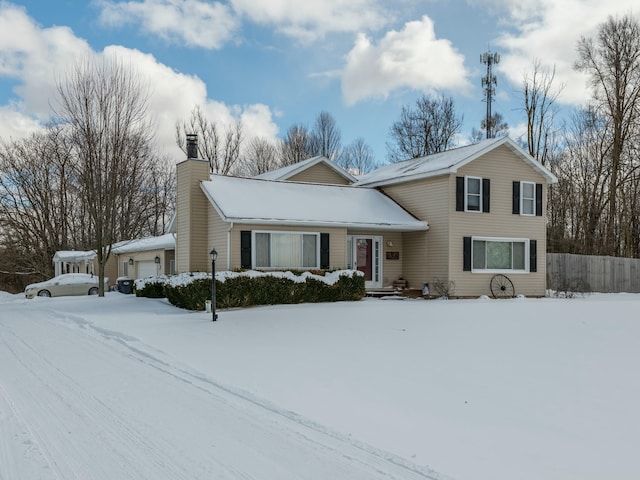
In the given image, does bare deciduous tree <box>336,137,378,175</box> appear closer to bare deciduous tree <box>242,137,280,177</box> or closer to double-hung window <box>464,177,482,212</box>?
bare deciduous tree <box>242,137,280,177</box>

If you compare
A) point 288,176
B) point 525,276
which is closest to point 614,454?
point 525,276

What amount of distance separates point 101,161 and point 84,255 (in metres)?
10.2

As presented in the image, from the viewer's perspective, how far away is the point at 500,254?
68.8ft

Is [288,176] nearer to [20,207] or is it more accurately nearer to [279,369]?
[279,369]

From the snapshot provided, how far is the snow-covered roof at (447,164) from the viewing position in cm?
1989

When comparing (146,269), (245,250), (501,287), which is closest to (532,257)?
(501,287)

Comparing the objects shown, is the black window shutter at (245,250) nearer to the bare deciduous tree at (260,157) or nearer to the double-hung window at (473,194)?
the double-hung window at (473,194)

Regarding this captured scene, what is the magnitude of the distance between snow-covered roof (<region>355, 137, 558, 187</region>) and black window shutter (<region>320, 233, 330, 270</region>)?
449cm

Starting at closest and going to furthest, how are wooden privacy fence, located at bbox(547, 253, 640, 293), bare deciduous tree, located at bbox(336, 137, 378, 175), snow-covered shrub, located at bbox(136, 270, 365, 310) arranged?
1. snow-covered shrub, located at bbox(136, 270, 365, 310)
2. wooden privacy fence, located at bbox(547, 253, 640, 293)
3. bare deciduous tree, located at bbox(336, 137, 378, 175)

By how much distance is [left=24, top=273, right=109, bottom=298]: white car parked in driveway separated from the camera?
82.3 ft

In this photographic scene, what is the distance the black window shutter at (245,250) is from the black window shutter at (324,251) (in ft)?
7.86

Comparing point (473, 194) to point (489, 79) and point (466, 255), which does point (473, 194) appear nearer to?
point (466, 255)

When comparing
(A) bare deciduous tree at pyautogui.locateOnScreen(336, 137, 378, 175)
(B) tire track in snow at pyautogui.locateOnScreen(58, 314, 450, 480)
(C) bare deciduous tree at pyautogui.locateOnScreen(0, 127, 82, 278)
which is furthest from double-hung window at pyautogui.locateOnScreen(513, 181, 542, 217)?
(C) bare deciduous tree at pyautogui.locateOnScreen(0, 127, 82, 278)

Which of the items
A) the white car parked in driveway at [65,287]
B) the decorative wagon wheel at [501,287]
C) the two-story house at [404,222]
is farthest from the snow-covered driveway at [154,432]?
the white car parked in driveway at [65,287]
